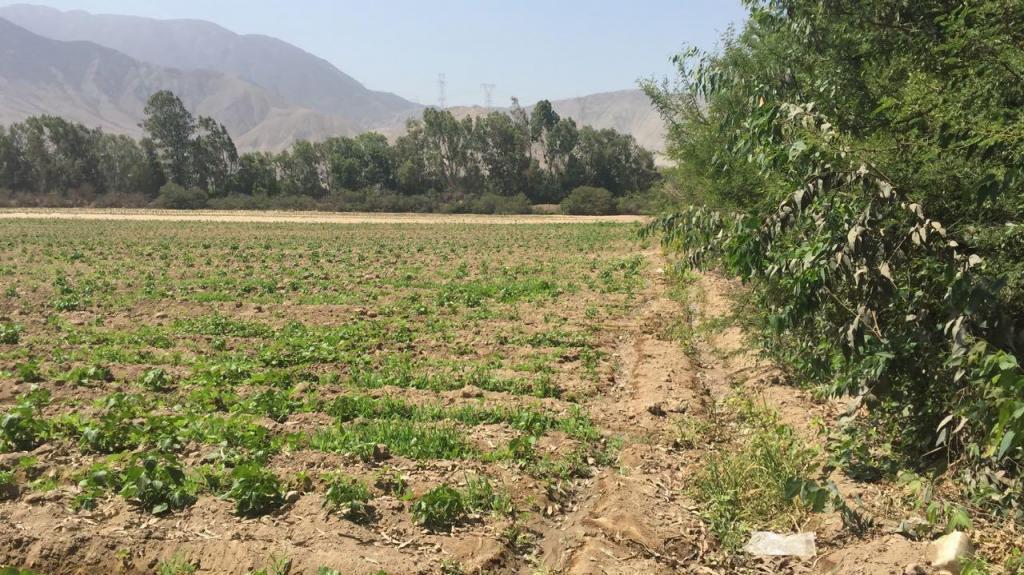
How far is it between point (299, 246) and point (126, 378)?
2243cm

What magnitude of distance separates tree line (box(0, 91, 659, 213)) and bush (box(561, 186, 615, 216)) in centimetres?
510

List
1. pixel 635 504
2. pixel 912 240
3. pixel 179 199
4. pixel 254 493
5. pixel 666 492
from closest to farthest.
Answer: pixel 912 240, pixel 254 493, pixel 635 504, pixel 666 492, pixel 179 199

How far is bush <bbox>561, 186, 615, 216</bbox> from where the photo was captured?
71.8m

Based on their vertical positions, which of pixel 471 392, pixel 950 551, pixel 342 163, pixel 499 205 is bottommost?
pixel 471 392

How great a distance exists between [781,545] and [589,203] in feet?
225

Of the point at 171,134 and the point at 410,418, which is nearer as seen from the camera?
the point at 410,418

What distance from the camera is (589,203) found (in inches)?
2854

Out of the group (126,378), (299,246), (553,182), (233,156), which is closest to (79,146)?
(233,156)

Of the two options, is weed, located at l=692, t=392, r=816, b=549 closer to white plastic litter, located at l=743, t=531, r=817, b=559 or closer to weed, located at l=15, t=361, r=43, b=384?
white plastic litter, located at l=743, t=531, r=817, b=559

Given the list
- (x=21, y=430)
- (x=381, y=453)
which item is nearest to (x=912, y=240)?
(x=381, y=453)

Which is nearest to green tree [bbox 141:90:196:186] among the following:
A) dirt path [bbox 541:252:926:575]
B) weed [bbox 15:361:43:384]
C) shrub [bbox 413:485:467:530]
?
weed [bbox 15:361:43:384]

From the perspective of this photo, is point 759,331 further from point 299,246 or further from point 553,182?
point 553,182

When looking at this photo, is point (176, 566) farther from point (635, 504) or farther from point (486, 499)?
point (635, 504)

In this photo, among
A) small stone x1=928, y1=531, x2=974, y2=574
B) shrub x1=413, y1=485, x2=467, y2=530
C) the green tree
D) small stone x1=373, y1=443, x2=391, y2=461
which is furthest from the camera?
the green tree
